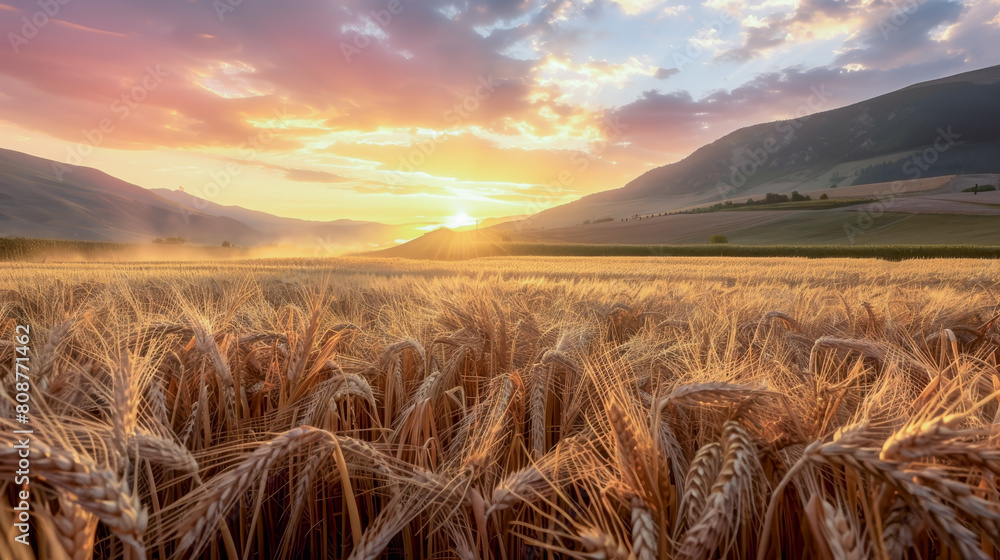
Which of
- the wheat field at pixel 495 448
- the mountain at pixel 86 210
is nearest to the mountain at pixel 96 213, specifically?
the mountain at pixel 86 210

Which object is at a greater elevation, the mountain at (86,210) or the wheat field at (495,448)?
the mountain at (86,210)

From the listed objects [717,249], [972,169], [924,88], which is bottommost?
[717,249]

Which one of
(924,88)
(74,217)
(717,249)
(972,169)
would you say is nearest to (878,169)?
(972,169)

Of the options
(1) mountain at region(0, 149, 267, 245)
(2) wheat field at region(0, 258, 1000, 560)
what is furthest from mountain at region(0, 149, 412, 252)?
(2) wheat field at region(0, 258, 1000, 560)

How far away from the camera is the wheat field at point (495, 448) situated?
724 millimetres

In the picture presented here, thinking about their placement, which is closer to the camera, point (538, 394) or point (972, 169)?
point (538, 394)

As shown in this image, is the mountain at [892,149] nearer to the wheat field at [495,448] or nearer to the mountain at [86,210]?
the mountain at [86,210]

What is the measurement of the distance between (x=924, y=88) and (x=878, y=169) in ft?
263

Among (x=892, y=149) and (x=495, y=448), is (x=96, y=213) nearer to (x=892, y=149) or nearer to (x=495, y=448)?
(x=495, y=448)

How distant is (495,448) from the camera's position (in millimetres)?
1267

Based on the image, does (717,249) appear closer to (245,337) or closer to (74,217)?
(245,337)

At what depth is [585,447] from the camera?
1174 mm

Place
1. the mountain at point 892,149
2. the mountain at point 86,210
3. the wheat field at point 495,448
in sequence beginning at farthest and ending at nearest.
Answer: the mountain at point 892,149
the mountain at point 86,210
the wheat field at point 495,448

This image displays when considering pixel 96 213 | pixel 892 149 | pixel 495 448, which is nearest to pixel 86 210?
pixel 96 213
